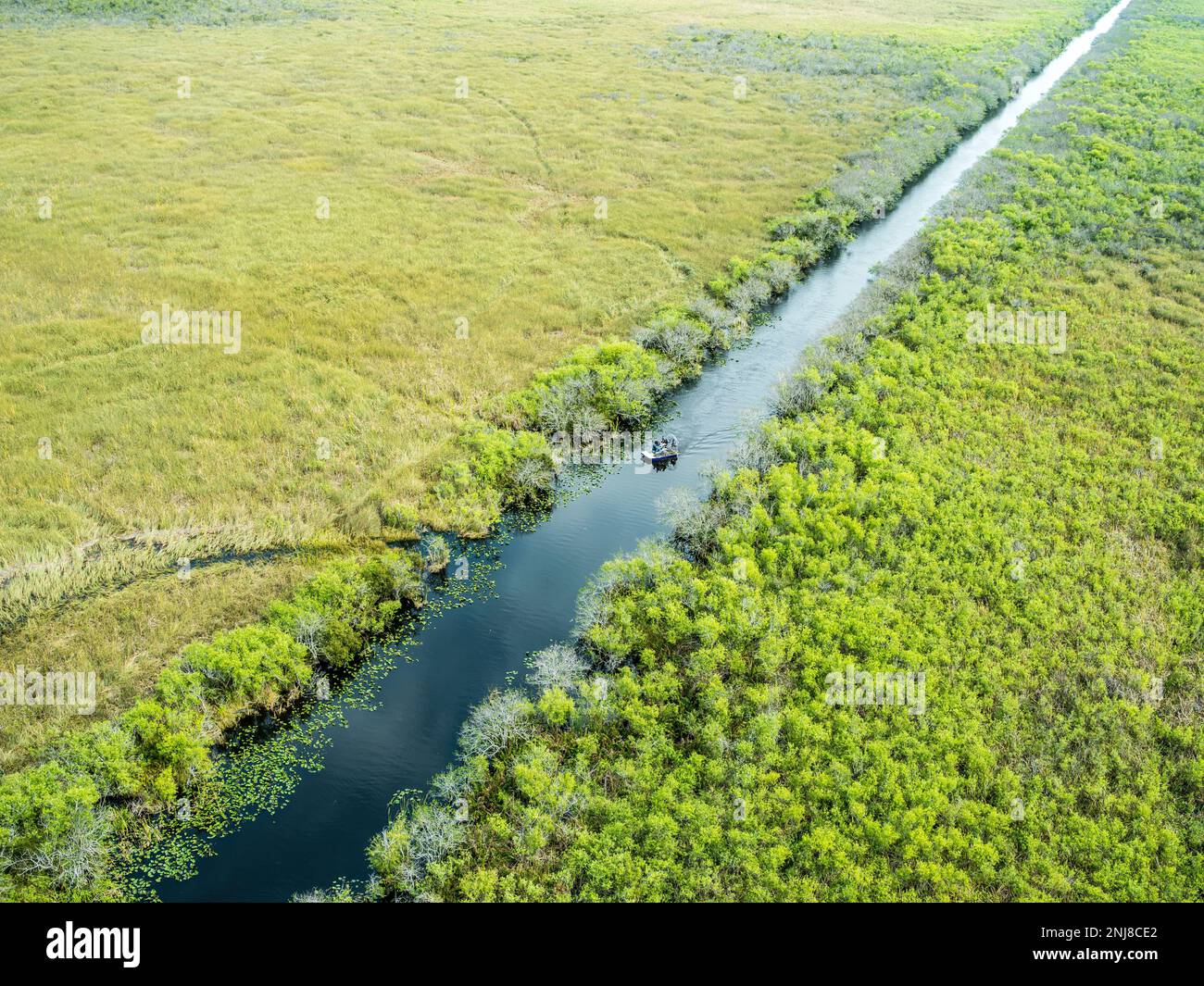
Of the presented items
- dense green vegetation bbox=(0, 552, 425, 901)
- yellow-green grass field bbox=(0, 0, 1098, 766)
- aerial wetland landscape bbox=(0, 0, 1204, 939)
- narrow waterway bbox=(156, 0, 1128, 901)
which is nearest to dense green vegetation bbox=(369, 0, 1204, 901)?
aerial wetland landscape bbox=(0, 0, 1204, 939)

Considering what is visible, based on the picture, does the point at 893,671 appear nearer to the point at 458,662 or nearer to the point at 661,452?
the point at 458,662

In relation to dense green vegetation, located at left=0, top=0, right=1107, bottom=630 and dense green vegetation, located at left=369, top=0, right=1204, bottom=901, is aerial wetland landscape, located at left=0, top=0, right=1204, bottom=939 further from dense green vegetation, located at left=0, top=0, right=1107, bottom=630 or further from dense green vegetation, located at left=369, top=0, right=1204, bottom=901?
dense green vegetation, located at left=0, top=0, right=1107, bottom=630

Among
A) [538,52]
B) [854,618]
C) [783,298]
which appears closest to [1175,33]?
[538,52]

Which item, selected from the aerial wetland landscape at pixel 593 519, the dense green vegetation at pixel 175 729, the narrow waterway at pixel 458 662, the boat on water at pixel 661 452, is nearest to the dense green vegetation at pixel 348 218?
the aerial wetland landscape at pixel 593 519

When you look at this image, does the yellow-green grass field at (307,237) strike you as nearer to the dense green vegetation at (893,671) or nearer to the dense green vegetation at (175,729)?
the dense green vegetation at (175,729)

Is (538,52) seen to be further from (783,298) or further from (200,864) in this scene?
(200,864)

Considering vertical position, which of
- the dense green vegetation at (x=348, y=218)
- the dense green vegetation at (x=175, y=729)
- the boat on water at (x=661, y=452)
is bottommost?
the dense green vegetation at (x=175, y=729)
